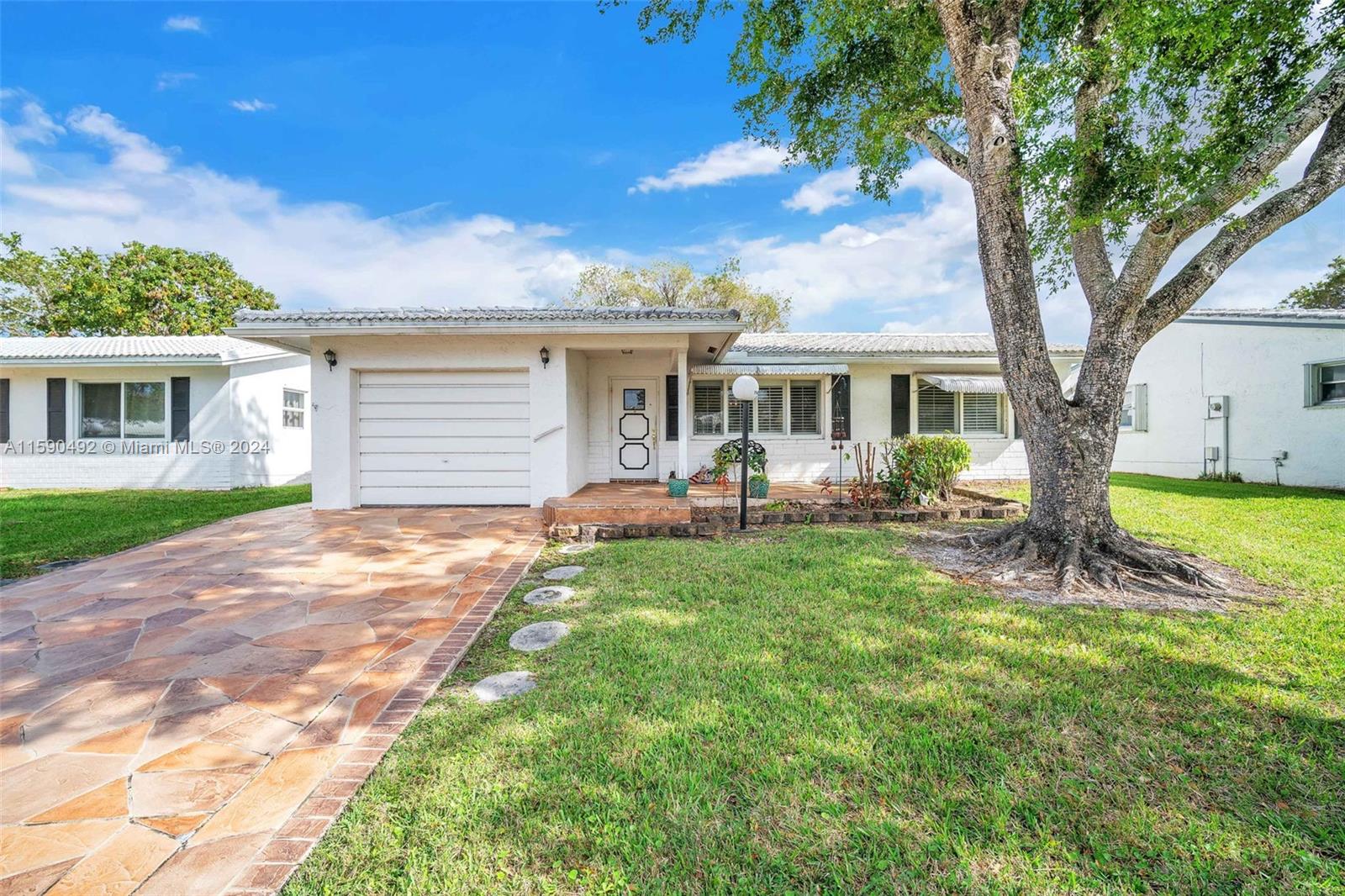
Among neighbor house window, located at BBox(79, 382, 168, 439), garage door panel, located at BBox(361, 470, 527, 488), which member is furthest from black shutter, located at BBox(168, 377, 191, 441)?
garage door panel, located at BBox(361, 470, 527, 488)

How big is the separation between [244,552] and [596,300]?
24195 millimetres

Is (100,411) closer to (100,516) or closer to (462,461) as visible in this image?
(100,516)

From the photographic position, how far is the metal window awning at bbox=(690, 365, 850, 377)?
12.3 meters

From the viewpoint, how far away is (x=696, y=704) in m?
3.09

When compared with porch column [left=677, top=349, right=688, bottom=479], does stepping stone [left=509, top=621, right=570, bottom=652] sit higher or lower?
lower

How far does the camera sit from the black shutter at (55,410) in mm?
14250

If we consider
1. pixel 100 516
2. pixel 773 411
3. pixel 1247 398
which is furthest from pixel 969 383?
pixel 100 516

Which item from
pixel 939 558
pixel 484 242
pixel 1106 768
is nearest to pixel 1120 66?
pixel 939 558

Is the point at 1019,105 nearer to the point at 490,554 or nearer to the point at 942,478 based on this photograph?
the point at 942,478

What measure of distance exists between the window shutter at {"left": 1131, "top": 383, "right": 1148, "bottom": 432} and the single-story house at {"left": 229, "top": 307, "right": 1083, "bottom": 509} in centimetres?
700

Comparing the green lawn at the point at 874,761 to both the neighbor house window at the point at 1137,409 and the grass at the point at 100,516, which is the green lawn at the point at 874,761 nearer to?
the grass at the point at 100,516

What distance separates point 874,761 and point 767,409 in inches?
442

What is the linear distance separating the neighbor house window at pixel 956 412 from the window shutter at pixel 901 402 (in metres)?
0.29

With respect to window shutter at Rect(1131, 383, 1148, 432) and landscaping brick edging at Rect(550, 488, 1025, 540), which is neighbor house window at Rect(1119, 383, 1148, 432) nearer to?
window shutter at Rect(1131, 383, 1148, 432)
